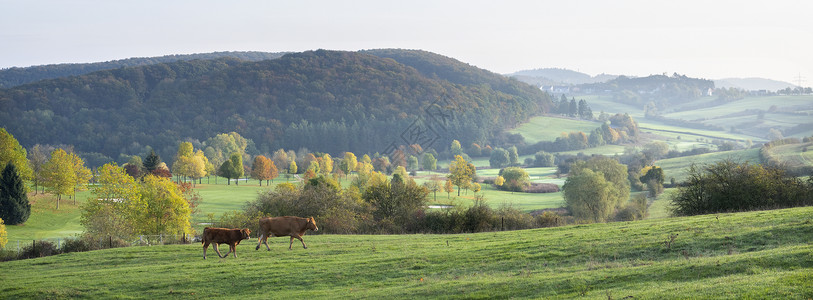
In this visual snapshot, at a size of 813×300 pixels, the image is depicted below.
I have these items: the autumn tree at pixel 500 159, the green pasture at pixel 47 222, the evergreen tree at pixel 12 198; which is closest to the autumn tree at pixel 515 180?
the autumn tree at pixel 500 159

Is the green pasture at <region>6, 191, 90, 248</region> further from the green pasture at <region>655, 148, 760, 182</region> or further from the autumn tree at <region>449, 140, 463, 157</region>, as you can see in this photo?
the autumn tree at <region>449, 140, 463, 157</region>

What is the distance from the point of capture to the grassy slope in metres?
13.9

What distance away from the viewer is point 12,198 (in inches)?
2366

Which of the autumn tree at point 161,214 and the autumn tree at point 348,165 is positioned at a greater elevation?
the autumn tree at point 161,214

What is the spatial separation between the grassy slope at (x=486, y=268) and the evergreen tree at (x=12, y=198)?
43.8m

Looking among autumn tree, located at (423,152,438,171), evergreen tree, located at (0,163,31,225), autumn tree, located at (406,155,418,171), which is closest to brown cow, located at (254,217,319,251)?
evergreen tree, located at (0,163,31,225)

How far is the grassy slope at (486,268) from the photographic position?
45.7 feet

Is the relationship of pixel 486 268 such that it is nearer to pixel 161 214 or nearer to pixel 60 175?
pixel 161 214

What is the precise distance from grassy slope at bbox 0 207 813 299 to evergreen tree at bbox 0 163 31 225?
43802mm

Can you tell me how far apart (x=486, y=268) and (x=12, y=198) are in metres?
61.0

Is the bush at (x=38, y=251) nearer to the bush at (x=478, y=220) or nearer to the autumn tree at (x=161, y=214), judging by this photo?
the autumn tree at (x=161, y=214)

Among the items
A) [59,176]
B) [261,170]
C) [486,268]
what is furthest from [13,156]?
[486,268]

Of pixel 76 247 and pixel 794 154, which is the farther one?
pixel 794 154

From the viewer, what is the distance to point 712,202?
1451 inches
